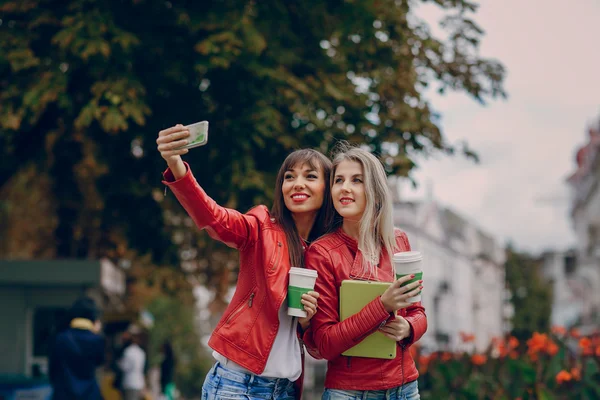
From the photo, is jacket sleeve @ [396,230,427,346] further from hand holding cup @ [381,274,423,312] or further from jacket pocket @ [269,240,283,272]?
jacket pocket @ [269,240,283,272]

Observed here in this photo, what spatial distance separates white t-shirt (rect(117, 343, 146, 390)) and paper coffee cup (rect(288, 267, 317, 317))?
12.7 meters

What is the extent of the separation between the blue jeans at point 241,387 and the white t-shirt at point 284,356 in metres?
0.03

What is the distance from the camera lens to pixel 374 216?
4.37 metres

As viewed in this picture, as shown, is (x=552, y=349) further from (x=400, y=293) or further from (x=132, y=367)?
(x=132, y=367)

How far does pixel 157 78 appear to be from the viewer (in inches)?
432

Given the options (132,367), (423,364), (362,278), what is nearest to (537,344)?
(423,364)

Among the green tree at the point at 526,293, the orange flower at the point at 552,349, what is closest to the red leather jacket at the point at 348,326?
the orange flower at the point at 552,349

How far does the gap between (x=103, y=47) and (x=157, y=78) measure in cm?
101

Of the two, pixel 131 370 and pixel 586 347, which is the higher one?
pixel 586 347

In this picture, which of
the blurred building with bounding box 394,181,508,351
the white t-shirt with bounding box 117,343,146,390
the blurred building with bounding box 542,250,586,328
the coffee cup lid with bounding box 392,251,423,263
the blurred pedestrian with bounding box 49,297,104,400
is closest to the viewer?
the coffee cup lid with bounding box 392,251,423,263

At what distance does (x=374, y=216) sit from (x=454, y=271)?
228ft

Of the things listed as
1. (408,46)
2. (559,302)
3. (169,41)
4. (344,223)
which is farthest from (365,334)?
(559,302)

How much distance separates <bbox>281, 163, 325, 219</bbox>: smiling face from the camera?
4.48 meters

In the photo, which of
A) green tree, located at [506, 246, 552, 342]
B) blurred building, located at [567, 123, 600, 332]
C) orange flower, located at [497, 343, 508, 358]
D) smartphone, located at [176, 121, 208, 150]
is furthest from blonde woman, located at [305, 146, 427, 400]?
green tree, located at [506, 246, 552, 342]
